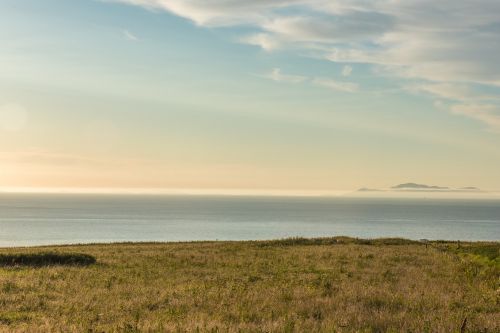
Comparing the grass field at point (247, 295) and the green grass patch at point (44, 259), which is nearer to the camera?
the grass field at point (247, 295)

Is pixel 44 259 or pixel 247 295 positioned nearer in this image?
pixel 247 295

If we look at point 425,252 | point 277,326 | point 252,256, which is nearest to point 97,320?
point 277,326

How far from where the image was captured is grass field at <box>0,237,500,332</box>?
14.2 metres

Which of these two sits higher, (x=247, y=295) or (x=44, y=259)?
(x=247, y=295)

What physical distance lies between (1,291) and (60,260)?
13691 millimetres

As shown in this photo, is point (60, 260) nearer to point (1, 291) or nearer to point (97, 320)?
point (1, 291)

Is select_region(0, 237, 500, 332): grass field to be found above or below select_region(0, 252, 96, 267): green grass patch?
above

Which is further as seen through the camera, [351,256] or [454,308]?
[351,256]

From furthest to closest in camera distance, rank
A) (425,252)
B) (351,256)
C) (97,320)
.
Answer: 1. (425,252)
2. (351,256)
3. (97,320)

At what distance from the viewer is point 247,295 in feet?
63.4

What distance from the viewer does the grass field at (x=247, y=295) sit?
560 inches

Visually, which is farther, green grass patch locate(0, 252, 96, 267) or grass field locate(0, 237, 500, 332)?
green grass patch locate(0, 252, 96, 267)

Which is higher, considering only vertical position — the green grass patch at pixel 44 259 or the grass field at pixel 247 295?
the grass field at pixel 247 295

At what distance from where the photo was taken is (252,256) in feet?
127
